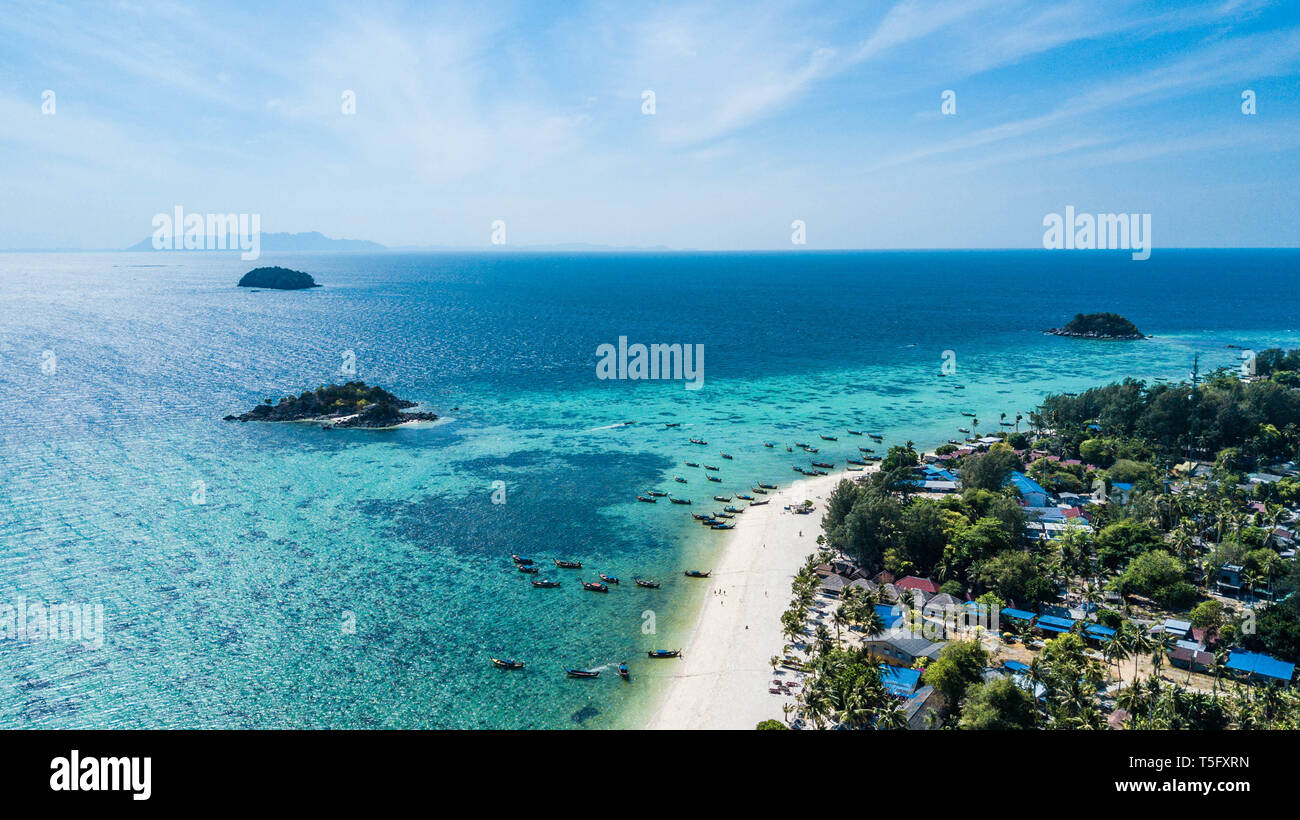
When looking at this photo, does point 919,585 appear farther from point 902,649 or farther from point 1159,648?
point 1159,648

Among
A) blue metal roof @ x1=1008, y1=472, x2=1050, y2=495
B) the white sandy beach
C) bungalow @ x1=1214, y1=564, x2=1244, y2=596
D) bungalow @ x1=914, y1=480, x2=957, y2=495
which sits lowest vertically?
the white sandy beach

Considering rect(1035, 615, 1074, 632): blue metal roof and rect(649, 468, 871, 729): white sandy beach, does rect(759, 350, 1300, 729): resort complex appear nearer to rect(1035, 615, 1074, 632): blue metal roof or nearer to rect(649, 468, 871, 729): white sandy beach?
rect(1035, 615, 1074, 632): blue metal roof

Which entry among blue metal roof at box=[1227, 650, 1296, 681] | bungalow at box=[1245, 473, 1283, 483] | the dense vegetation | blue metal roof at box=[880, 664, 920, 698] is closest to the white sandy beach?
blue metal roof at box=[880, 664, 920, 698]

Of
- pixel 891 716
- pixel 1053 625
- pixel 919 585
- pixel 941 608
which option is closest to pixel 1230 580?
pixel 1053 625
